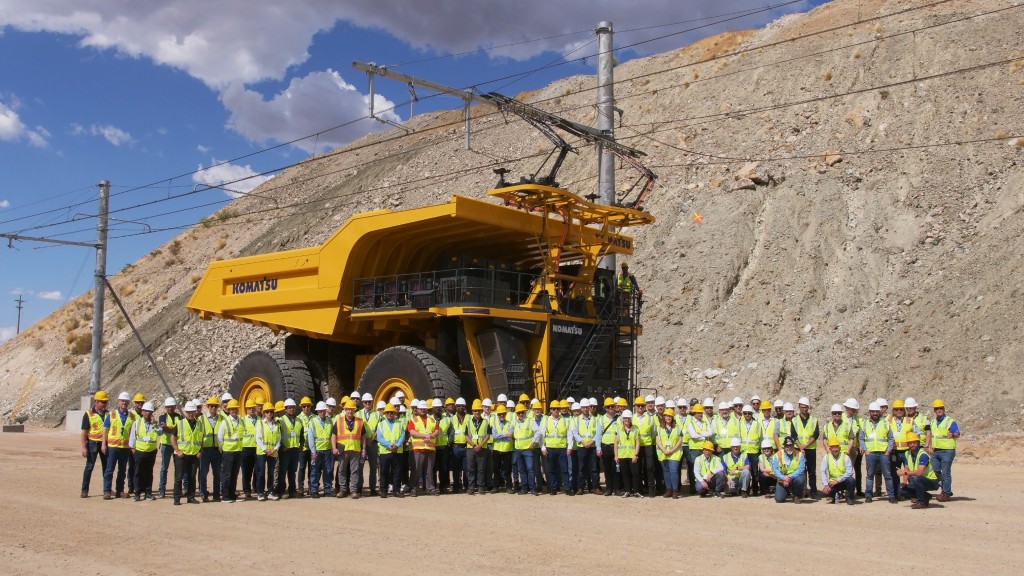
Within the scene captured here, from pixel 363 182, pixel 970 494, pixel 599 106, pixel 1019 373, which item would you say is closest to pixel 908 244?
pixel 1019 373

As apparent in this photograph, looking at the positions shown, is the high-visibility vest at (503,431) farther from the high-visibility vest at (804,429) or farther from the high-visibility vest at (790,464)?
the high-visibility vest at (804,429)

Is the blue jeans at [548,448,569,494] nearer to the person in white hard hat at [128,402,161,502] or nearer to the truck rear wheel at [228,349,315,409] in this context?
the person in white hard hat at [128,402,161,502]

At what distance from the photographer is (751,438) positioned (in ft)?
41.5

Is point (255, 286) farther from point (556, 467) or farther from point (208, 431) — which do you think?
point (556, 467)

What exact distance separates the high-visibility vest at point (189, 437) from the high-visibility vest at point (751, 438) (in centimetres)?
722

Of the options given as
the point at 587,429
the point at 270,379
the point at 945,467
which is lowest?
the point at 945,467

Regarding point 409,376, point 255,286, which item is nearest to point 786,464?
point 409,376

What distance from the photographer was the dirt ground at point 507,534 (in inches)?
302

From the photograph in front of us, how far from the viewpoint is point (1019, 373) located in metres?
17.9

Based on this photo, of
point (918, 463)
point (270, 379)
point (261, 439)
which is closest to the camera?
point (918, 463)

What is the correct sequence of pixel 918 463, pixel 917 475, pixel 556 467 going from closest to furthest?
pixel 917 475
pixel 918 463
pixel 556 467

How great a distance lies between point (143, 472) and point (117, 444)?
0.50 meters

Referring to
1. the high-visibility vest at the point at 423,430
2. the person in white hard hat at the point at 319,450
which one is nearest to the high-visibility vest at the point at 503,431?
the high-visibility vest at the point at 423,430

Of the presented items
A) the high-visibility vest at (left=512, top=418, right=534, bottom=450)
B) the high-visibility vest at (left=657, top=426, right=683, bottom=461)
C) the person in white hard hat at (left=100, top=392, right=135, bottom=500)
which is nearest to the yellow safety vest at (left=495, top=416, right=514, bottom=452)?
the high-visibility vest at (left=512, top=418, right=534, bottom=450)
